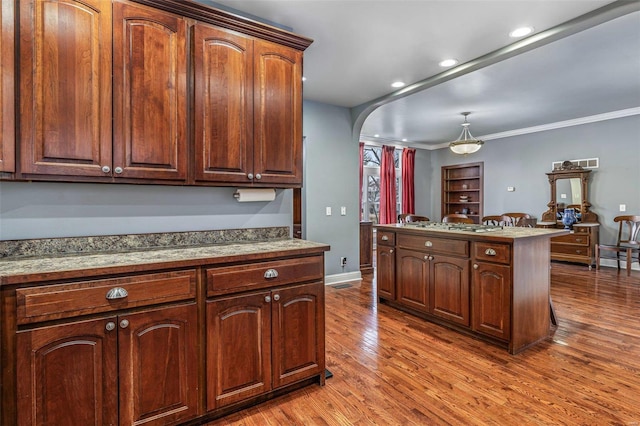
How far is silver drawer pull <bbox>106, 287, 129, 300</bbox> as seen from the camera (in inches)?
59.1

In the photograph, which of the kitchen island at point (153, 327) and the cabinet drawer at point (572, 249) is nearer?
the kitchen island at point (153, 327)

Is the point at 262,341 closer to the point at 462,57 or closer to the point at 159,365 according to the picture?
the point at 159,365

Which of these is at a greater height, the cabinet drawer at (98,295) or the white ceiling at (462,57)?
the white ceiling at (462,57)

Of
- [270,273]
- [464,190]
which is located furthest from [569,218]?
[270,273]

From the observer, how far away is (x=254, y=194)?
2.45 meters

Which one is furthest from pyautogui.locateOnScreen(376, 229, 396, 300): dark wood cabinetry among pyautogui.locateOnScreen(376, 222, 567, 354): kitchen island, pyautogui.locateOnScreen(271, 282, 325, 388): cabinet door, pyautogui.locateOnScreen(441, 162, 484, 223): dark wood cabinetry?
pyautogui.locateOnScreen(441, 162, 484, 223): dark wood cabinetry

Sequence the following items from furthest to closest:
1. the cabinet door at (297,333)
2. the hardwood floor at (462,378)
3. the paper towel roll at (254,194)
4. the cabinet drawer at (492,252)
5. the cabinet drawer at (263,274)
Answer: the cabinet drawer at (492,252), the paper towel roll at (254,194), the cabinet door at (297,333), the hardwood floor at (462,378), the cabinet drawer at (263,274)

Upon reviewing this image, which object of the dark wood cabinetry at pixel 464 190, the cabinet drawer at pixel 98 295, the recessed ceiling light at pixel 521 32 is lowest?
the cabinet drawer at pixel 98 295

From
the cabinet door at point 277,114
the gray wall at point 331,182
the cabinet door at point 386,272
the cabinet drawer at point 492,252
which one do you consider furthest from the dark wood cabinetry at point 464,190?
the cabinet door at point 277,114

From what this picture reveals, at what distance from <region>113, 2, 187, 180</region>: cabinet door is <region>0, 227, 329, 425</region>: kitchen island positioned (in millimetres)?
531

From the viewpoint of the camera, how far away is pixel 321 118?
15.4 ft

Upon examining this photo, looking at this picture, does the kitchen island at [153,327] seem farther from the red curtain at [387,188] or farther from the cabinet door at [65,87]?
the red curtain at [387,188]

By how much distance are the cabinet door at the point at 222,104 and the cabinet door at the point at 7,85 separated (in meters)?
0.83

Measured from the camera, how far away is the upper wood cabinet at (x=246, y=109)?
2.04 m
